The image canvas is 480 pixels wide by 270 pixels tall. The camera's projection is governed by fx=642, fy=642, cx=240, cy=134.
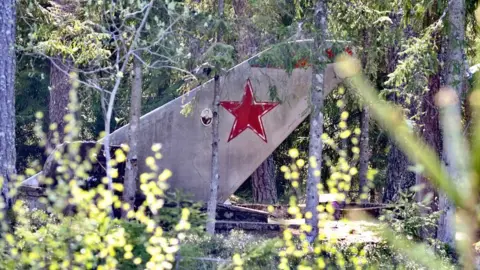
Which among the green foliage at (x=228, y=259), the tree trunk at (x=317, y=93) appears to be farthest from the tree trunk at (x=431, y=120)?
the green foliage at (x=228, y=259)

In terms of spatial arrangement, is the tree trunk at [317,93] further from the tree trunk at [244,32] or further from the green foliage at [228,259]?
the green foliage at [228,259]

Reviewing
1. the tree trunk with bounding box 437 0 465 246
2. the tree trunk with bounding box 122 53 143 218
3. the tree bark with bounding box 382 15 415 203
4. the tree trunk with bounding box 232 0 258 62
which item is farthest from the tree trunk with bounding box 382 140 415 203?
the tree trunk with bounding box 122 53 143 218

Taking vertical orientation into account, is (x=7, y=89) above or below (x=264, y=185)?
above

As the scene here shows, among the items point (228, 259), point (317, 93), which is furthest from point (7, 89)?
point (317, 93)

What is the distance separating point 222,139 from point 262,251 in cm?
901

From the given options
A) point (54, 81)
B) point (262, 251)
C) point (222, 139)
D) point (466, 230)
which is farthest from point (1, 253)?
point (54, 81)

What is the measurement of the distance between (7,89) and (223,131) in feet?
19.9

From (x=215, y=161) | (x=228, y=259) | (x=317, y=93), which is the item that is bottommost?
(x=228, y=259)

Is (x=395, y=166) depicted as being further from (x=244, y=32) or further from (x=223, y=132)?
(x=244, y=32)

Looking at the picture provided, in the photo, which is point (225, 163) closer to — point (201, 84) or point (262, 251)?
point (201, 84)

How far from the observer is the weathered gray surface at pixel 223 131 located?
1359cm

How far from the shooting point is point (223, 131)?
14156 millimetres

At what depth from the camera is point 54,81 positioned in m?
15.8

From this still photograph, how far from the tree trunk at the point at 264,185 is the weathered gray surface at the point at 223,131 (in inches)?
208
